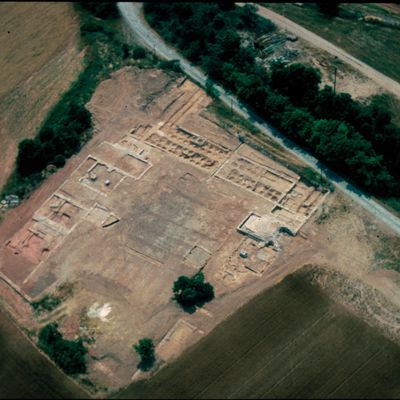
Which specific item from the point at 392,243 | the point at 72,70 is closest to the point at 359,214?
the point at 392,243

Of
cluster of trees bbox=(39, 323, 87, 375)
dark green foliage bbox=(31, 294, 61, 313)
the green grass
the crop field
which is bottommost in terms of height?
the crop field

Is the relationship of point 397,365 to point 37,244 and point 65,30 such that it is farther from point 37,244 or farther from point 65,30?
point 65,30

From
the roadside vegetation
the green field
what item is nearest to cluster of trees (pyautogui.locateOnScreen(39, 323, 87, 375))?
the green field

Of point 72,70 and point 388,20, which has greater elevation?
point 72,70

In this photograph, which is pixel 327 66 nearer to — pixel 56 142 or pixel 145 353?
pixel 56 142

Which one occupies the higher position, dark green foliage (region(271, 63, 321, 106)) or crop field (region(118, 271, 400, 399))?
dark green foliage (region(271, 63, 321, 106))

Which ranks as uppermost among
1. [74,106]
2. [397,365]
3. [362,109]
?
[74,106]

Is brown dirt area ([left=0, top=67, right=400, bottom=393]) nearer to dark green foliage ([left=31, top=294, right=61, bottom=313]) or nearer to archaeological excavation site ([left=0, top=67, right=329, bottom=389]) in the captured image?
archaeological excavation site ([left=0, top=67, right=329, bottom=389])
